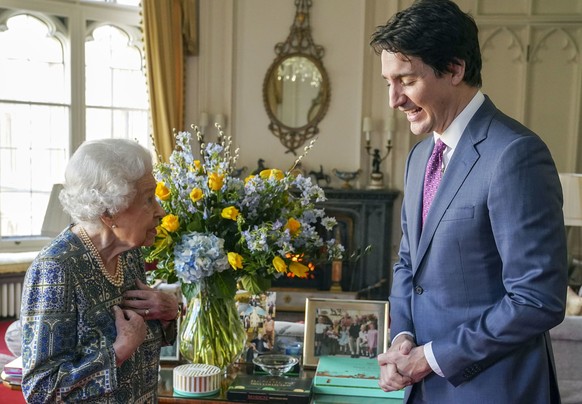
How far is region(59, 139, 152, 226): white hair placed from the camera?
150cm

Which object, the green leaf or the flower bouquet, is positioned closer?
the flower bouquet

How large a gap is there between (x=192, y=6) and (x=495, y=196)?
17.7 ft

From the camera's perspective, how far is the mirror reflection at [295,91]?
20.5ft

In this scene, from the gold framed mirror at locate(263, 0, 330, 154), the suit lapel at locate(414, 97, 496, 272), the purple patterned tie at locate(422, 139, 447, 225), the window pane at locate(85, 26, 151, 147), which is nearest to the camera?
the suit lapel at locate(414, 97, 496, 272)

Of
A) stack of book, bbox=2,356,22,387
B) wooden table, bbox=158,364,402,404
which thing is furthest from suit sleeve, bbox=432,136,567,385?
stack of book, bbox=2,356,22,387

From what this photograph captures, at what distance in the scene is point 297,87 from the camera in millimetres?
6273

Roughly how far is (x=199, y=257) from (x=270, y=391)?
0.46 m

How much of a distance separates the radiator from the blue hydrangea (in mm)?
3882

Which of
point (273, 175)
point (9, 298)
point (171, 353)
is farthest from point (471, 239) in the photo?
point (9, 298)

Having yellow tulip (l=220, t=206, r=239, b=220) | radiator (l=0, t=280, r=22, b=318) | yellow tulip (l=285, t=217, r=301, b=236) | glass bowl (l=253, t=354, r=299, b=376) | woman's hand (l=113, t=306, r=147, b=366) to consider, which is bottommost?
radiator (l=0, t=280, r=22, b=318)

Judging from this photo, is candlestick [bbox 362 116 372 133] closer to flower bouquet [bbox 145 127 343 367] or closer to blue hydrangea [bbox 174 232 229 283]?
flower bouquet [bbox 145 127 343 367]

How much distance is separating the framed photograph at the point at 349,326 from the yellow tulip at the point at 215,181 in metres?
0.53

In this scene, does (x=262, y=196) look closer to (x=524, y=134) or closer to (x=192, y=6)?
(x=524, y=134)

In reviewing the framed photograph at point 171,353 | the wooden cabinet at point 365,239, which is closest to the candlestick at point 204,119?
the wooden cabinet at point 365,239
